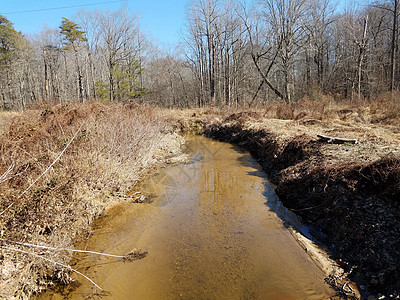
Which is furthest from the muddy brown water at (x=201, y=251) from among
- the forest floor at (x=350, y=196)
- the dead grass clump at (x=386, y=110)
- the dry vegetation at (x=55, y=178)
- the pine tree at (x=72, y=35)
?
the pine tree at (x=72, y=35)

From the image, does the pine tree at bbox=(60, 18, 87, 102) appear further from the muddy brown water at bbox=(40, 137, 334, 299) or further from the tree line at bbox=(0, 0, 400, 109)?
the muddy brown water at bbox=(40, 137, 334, 299)

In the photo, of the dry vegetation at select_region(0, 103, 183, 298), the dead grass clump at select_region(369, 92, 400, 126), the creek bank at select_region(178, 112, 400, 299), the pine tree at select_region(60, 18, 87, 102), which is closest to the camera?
the dry vegetation at select_region(0, 103, 183, 298)

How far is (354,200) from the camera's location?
4762 mm

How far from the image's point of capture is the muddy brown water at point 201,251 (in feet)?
12.2

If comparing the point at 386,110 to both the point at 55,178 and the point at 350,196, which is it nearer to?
the point at 350,196

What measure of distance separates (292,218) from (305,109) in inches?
477

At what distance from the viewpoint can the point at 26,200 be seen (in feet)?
13.0

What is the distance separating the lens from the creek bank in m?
3.66

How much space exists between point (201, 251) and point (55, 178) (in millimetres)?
3119

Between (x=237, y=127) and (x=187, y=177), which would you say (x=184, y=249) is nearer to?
(x=187, y=177)

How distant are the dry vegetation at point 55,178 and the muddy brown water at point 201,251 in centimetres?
48

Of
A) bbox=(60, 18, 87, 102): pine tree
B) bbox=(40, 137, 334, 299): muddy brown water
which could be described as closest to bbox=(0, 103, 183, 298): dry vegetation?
bbox=(40, 137, 334, 299): muddy brown water

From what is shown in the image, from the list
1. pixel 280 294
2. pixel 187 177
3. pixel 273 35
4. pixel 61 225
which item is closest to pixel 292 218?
pixel 280 294

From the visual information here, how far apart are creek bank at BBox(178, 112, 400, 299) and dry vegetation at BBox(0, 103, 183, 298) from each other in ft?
14.6
